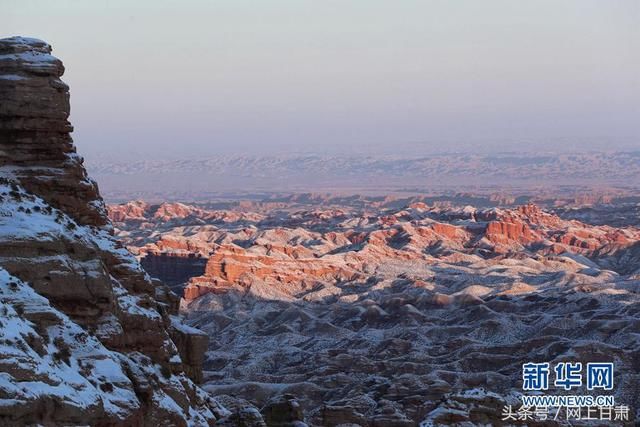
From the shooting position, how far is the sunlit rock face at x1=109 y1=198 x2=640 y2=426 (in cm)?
8794

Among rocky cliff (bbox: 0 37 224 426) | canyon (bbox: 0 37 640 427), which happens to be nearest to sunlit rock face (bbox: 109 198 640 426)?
canyon (bbox: 0 37 640 427)

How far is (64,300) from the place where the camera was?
104 feet

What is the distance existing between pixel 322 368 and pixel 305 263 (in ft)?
222

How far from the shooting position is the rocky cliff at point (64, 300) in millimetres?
26047

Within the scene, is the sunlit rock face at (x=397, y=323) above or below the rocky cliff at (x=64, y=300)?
below

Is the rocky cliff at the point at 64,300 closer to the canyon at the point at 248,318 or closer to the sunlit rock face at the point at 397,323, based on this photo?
the canyon at the point at 248,318

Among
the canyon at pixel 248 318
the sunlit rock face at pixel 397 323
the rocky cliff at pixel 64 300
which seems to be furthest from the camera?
the sunlit rock face at pixel 397 323

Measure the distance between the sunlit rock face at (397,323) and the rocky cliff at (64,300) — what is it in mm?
13695

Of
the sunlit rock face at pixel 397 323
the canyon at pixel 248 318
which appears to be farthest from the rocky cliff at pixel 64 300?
the sunlit rock face at pixel 397 323

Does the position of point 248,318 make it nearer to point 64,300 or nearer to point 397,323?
point 397,323

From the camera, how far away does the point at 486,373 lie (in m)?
97.7

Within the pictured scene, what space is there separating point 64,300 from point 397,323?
349 ft

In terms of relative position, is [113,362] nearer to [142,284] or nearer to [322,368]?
[142,284]

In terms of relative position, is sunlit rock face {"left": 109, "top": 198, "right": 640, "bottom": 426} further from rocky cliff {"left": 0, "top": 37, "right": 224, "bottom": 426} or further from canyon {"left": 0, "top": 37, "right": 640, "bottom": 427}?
rocky cliff {"left": 0, "top": 37, "right": 224, "bottom": 426}
